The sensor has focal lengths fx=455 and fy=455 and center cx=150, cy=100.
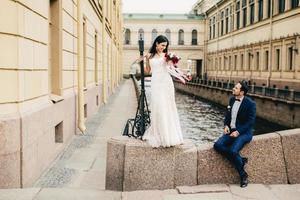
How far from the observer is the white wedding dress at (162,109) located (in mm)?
5719

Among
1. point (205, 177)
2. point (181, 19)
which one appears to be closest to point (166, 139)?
point (205, 177)

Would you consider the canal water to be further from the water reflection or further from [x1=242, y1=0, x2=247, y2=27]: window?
[x1=242, y1=0, x2=247, y2=27]: window

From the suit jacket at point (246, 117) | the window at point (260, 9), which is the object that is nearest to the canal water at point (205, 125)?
the window at point (260, 9)

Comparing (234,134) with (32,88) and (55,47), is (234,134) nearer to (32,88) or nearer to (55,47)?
(32,88)

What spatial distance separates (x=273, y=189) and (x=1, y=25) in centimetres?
399

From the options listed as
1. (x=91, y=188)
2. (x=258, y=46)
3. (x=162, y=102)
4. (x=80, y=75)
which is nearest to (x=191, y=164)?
(x=162, y=102)

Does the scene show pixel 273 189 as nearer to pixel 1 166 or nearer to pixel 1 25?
pixel 1 166

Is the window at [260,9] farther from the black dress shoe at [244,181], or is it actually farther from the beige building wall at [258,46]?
the black dress shoe at [244,181]

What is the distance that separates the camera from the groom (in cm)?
576

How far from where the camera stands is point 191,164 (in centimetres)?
580

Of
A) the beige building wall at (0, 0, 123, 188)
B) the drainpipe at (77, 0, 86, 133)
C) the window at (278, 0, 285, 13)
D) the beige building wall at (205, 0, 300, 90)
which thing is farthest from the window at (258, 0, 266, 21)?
the beige building wall at (0, 0, 123, 188)

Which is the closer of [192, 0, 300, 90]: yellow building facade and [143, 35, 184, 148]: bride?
[143, 35, 184, 148]: bride

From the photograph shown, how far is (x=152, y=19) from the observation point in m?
78.9

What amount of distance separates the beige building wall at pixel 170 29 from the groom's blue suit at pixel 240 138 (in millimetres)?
70031
